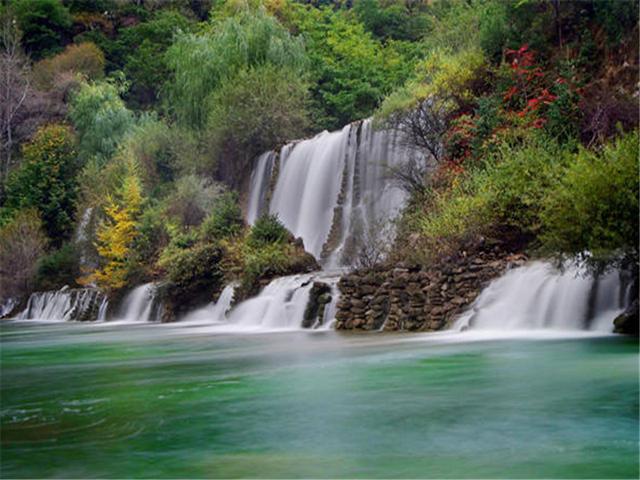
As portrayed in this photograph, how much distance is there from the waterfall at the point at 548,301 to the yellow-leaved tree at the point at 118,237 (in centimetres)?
1779

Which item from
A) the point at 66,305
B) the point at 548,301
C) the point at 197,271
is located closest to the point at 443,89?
the point at 197,271

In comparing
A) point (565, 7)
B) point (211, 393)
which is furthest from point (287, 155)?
point (211, 393)

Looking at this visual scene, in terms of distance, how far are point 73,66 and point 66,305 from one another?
2078 centimetres

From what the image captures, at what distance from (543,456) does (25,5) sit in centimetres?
5428

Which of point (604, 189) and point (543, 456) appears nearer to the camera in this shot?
point (543, 456)

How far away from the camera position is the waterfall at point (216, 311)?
24.7 meters

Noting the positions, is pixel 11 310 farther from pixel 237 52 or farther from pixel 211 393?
pixel 211 393

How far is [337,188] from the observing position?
2975 cm

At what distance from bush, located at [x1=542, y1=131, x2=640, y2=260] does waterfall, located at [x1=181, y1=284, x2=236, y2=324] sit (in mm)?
12049

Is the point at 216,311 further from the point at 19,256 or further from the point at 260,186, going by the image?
the point at 19,256

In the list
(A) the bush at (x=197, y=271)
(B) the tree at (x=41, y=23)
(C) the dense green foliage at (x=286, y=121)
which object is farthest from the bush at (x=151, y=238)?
(B) the tree at (x=41, y=23)

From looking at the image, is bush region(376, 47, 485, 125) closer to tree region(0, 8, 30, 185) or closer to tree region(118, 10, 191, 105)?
tree region(118, 10, 191, 105)

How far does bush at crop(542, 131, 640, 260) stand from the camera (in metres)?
13.4

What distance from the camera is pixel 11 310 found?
38000mm
